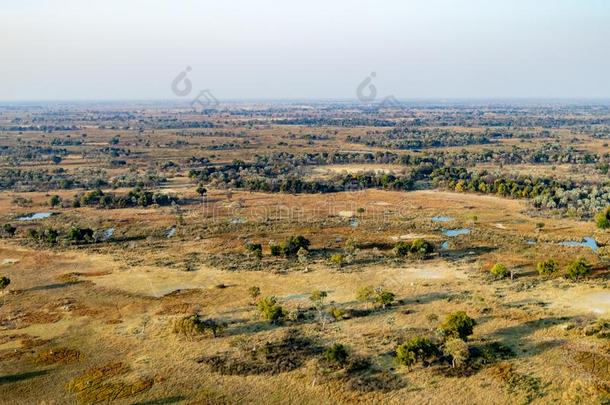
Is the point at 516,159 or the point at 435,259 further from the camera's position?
the point at 516,159

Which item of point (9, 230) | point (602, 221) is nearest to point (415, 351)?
point (602, 221)

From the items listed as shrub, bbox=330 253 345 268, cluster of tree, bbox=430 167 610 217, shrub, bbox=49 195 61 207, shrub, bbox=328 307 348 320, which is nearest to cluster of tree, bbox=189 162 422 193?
cluster of tree, bbox=430 167 610 217

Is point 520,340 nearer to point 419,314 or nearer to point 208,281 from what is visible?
point 419,314

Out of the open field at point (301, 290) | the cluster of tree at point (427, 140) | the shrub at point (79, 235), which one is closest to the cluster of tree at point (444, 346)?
the open field at point (301, 290)

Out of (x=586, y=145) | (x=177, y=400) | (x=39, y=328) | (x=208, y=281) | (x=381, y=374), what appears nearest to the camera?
(x=177, y=400)

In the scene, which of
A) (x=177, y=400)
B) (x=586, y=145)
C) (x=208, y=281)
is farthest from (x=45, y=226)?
(x=586, y=145)

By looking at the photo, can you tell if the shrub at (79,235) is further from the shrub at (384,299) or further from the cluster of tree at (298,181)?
the cluster of tree at (298,181)
